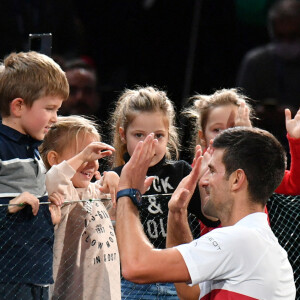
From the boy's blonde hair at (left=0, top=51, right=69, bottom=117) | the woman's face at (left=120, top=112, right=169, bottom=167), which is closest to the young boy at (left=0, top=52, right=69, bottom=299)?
the boy's blonde hair at (left=0, top=51, right=69, bottom=117)

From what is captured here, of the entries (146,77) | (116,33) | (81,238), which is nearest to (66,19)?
(116,33)

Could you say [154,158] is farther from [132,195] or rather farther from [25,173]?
[132,195]

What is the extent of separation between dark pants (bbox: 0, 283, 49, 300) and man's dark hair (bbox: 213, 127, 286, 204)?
0.89 metres

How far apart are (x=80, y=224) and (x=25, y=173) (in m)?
0.42

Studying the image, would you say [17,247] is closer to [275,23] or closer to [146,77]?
[146,77]

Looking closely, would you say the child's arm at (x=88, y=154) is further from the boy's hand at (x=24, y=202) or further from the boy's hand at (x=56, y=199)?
the boy's hand at (x=24, y=202)

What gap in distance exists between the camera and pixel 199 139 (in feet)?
11.5

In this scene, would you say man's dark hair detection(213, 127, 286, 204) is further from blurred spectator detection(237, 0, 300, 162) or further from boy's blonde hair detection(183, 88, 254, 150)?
blurred spectator detection(237, 0, 300, 162)

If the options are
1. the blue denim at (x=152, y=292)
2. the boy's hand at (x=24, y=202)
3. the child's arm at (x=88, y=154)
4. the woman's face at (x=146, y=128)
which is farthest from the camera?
the woman's face at (x=146, y=128)

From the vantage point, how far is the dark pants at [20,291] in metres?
2.53

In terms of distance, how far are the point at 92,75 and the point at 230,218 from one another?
1.44m

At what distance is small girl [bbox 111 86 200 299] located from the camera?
306 cm

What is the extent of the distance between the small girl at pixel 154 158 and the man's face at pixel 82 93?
0.51ft

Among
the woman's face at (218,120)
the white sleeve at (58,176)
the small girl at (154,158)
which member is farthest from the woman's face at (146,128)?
the white sleeve at (58,176)
